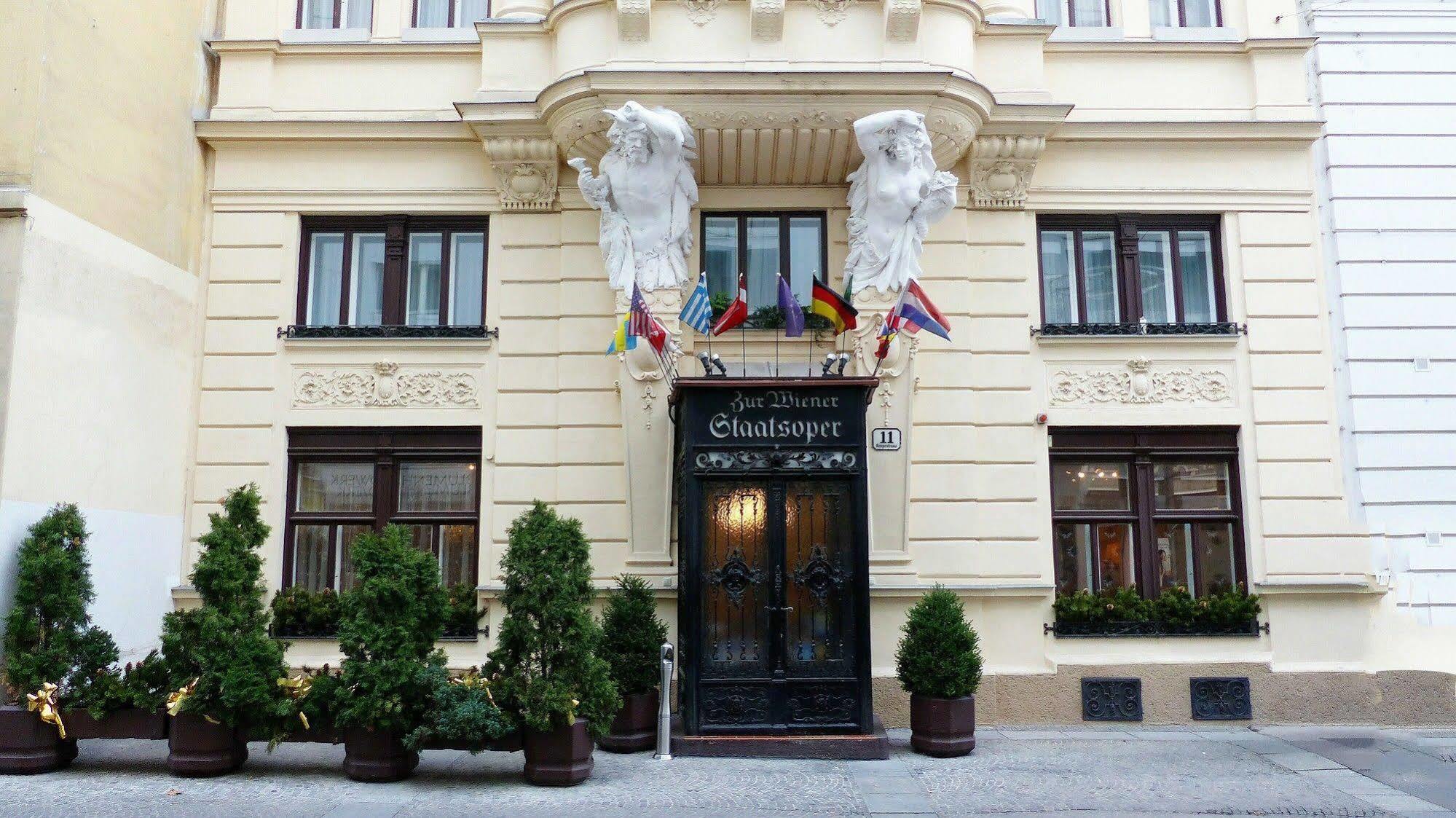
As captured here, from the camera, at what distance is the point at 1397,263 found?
13.8 meters

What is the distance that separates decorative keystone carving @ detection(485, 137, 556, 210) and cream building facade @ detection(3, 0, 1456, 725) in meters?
0.04

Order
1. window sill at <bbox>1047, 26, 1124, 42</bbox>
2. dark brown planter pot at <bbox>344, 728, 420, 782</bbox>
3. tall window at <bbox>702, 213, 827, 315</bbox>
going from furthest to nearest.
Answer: window sill at <bbox>1047, 26, 1124, 42</bbox>, tall window at <bbox>702, 213, 827, 315</bbox>, dark brown planter pot at <bbox>344, 728, 420, 782</bbox>

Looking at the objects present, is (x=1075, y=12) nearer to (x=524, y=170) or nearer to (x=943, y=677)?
(x=524, y=170)

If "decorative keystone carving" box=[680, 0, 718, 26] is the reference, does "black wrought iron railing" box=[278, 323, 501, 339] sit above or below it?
below

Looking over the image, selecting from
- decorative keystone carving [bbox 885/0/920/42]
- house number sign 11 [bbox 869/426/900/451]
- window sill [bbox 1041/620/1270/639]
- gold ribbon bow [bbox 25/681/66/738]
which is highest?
decorative keystone carving [bbox 885/0/920/42]

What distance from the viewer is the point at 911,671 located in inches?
442

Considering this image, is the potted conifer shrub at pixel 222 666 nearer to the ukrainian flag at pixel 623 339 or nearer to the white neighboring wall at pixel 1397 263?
the ukrainian flag at pixel 623 339

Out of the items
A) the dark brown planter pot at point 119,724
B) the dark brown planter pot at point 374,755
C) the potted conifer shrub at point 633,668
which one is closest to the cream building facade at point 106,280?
the dark brown planter pot at point 119,724

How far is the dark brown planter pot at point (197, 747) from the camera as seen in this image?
32.4ft

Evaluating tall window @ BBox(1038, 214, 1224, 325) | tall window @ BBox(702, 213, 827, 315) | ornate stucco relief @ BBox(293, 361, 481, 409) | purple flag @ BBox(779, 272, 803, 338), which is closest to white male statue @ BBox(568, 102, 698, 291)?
tall window @ BBox(702, 213, 827, 315)

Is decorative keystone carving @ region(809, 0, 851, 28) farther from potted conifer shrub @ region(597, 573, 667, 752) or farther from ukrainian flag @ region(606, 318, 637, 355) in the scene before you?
potted conifer shrub @ region(597, 573, 667, 752)

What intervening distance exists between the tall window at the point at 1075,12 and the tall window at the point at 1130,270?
2682 mm

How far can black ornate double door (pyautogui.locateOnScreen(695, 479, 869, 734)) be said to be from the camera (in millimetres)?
11195

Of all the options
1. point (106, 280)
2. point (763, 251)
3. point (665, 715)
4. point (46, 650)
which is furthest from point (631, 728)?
point (106, 280)
